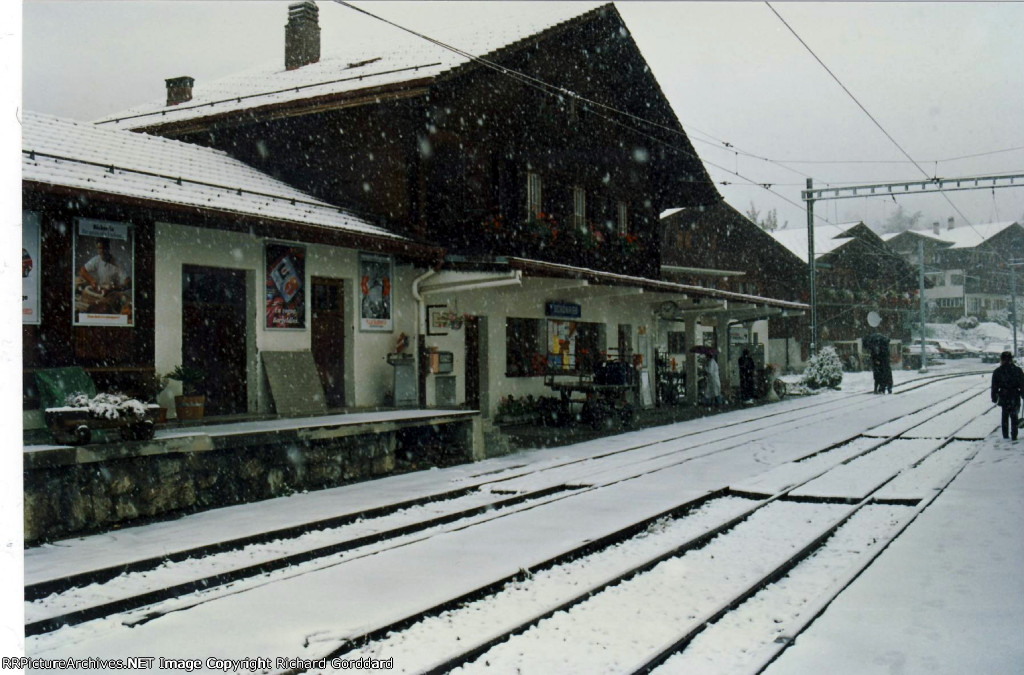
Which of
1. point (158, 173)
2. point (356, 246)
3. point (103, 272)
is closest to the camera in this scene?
point (103, 272)

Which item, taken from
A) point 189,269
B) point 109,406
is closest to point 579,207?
point 189,269

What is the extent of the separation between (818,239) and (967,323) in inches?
839

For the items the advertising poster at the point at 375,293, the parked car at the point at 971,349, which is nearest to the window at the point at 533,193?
the advertising poster at the point at 375,293

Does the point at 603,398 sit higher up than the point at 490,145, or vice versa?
the point at 490,145

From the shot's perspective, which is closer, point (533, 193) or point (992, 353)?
point (533, 193)

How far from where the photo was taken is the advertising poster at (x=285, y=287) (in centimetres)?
1262

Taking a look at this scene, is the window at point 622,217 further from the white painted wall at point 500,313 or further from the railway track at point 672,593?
the railway track at point 672,593

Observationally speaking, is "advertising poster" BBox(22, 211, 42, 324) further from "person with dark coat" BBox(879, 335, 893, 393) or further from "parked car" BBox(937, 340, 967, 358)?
"parked car" BBox(937, 340, 967, 358)

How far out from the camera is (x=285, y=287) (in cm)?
1284

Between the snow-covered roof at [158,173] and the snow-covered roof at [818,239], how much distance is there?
37.9 m

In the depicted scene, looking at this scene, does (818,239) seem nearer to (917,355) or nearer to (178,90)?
(917,355)

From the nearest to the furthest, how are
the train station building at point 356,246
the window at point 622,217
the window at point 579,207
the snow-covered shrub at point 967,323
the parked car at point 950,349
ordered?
the train station building at point 356,246
the window at point 579,207
the window at point 622,217
the parked car at point 950,349
the snow-covered shrub at point 967,323

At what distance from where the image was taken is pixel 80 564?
20.9ft

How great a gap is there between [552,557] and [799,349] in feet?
148
